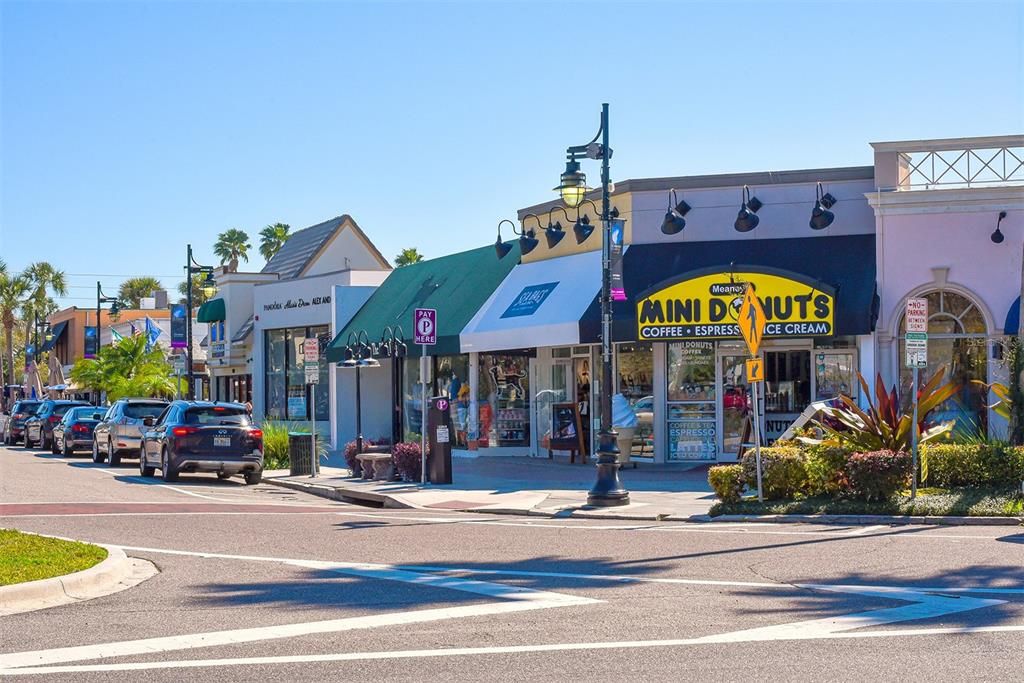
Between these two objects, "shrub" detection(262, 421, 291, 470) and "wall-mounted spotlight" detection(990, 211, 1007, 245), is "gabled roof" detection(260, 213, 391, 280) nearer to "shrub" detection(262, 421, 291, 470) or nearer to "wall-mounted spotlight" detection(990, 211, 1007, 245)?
"shrub" detection(262, 421, 291, 470)

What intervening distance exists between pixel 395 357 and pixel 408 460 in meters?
10.0

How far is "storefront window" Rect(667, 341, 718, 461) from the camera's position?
26031 mm

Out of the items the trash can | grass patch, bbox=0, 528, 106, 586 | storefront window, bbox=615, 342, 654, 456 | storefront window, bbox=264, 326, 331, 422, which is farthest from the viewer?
storefront window, bbox=264, 326, 331, 422

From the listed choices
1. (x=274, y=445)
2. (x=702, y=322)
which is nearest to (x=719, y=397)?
(x=702, y=322)

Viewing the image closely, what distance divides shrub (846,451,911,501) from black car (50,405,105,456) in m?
24.3

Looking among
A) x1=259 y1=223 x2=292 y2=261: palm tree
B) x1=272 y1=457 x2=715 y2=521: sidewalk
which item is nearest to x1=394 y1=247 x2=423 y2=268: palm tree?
x1=259 y1=223 x2=292 y2=261: palm tree

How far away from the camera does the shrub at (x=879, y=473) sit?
17156 mm

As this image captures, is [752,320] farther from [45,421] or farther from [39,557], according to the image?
[45,421]

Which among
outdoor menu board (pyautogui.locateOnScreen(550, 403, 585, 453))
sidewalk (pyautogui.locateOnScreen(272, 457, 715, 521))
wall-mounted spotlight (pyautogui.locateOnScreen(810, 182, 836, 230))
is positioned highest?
wall-mounted spotlight (pyautogui.locateOnScreen(810, 182, 836, 230))

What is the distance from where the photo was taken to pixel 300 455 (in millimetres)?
26859

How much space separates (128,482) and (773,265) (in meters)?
13.2

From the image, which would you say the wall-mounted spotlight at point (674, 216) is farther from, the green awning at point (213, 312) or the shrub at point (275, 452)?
the green awning at point (213, 312)

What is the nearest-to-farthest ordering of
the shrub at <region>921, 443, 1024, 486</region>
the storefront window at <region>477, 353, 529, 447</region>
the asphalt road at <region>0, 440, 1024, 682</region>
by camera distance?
the asphalt road at <region>0, 440, 1024, 682</region>
the shrub at <region>921, 443, 1024, 486</region>
the storefront window at <region>477, 353, 529, 447</region>

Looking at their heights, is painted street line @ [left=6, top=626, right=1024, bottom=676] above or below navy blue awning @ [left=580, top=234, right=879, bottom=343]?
below
